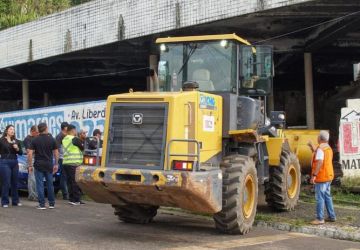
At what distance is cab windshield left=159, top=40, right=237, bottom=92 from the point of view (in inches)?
352

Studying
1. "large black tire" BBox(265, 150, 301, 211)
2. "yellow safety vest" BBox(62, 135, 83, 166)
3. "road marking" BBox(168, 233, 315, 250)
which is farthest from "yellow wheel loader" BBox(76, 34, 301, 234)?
"yellow safety vest" BBox(62, 135, 83, 166)

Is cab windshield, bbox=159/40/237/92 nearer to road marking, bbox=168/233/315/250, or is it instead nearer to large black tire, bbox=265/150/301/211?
large black tire, bbox=265/150/301/211

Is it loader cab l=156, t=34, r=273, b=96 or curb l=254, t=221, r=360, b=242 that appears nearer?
curb l=254, t=221, r=360, b=242

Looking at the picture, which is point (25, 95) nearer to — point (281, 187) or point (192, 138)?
point (281, 187)

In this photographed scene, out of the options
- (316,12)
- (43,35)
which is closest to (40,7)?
(43,35)

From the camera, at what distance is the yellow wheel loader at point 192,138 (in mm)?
7531

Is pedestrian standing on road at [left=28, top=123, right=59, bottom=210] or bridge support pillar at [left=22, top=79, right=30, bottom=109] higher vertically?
bridge support pillar at [left=22, top=79, right=30, bottom=109]

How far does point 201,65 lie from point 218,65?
296mm

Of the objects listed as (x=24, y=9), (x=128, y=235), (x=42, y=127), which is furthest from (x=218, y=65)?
(x=24, y=9)

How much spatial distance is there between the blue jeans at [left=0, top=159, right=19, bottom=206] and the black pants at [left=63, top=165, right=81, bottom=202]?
3.55ft

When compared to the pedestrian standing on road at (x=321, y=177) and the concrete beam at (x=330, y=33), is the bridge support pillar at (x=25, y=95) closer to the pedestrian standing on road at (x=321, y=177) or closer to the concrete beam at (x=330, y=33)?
the concrete beam at (x=330, y=33)

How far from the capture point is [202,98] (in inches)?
318

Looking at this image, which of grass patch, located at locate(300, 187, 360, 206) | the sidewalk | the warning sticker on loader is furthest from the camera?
grass patch, located at locate(300, 187, 360, 206)

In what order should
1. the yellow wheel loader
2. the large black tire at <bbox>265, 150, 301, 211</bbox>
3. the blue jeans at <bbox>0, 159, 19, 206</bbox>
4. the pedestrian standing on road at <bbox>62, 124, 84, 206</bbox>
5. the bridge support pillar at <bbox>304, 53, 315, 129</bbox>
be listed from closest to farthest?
the yellow wheel loader, the large black tire at <bbox>265, 150, 301, 211</bbox>, the blue jeans at <bbox>0, 159, 19, 206</bbox>, the pedestrian standing on road at <bbox>62, 124, 84, 206</bbox>, the bridge support pillar at <bbox>304, 53, 315, 129</bbox>
